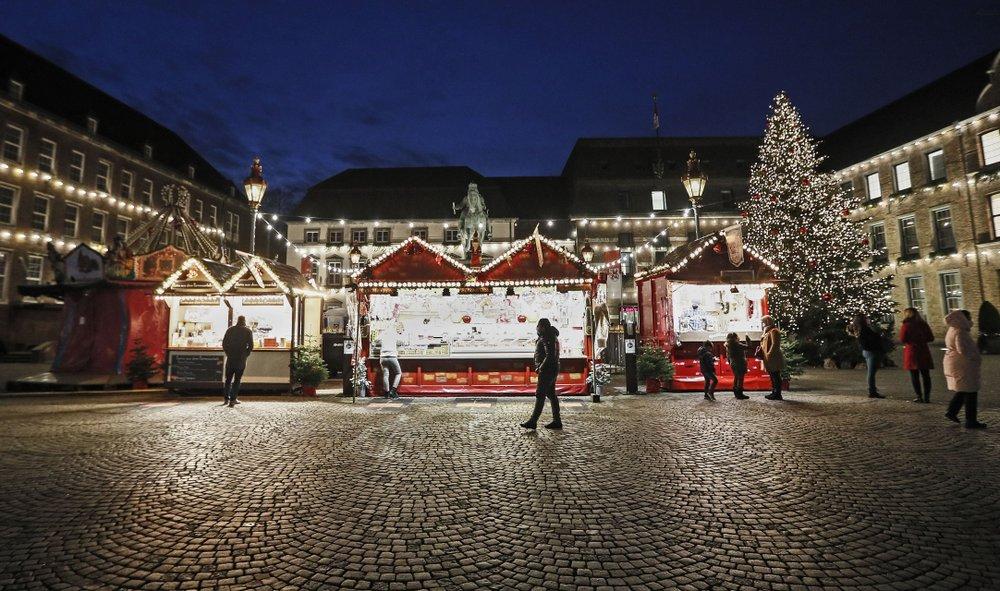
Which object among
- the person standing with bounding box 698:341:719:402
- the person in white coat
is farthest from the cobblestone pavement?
the person standing with bounding box 698:341:719:402

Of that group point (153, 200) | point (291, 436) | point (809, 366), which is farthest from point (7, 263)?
point (809, 366)

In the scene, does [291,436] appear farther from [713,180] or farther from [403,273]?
[713,180]

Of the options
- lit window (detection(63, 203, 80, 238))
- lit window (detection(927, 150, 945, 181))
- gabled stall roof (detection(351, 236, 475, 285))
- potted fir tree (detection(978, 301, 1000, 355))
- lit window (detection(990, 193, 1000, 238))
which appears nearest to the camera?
gabled stall roof (detection(351, 236, 475, 285))

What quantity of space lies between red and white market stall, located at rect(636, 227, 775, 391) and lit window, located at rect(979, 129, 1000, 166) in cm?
2082

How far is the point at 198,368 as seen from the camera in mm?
13523

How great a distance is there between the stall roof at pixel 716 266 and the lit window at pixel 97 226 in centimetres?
3901

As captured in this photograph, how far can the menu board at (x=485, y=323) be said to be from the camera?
12.8 m

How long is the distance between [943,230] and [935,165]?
150 inches

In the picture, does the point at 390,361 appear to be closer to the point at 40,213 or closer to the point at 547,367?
the point at 547,367

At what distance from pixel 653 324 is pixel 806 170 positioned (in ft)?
42.0

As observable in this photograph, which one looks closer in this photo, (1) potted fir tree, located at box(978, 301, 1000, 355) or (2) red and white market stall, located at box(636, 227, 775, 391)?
(2) red and white market stall, located at box(636, 227, 775, 391)

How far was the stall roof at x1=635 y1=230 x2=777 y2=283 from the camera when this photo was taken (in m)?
13.7

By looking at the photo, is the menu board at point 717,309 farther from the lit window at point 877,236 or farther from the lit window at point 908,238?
the lit window at point 877,236

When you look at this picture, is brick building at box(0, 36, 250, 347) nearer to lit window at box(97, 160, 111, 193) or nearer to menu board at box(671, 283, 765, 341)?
lit window at box(97, 160, 111, 193)
